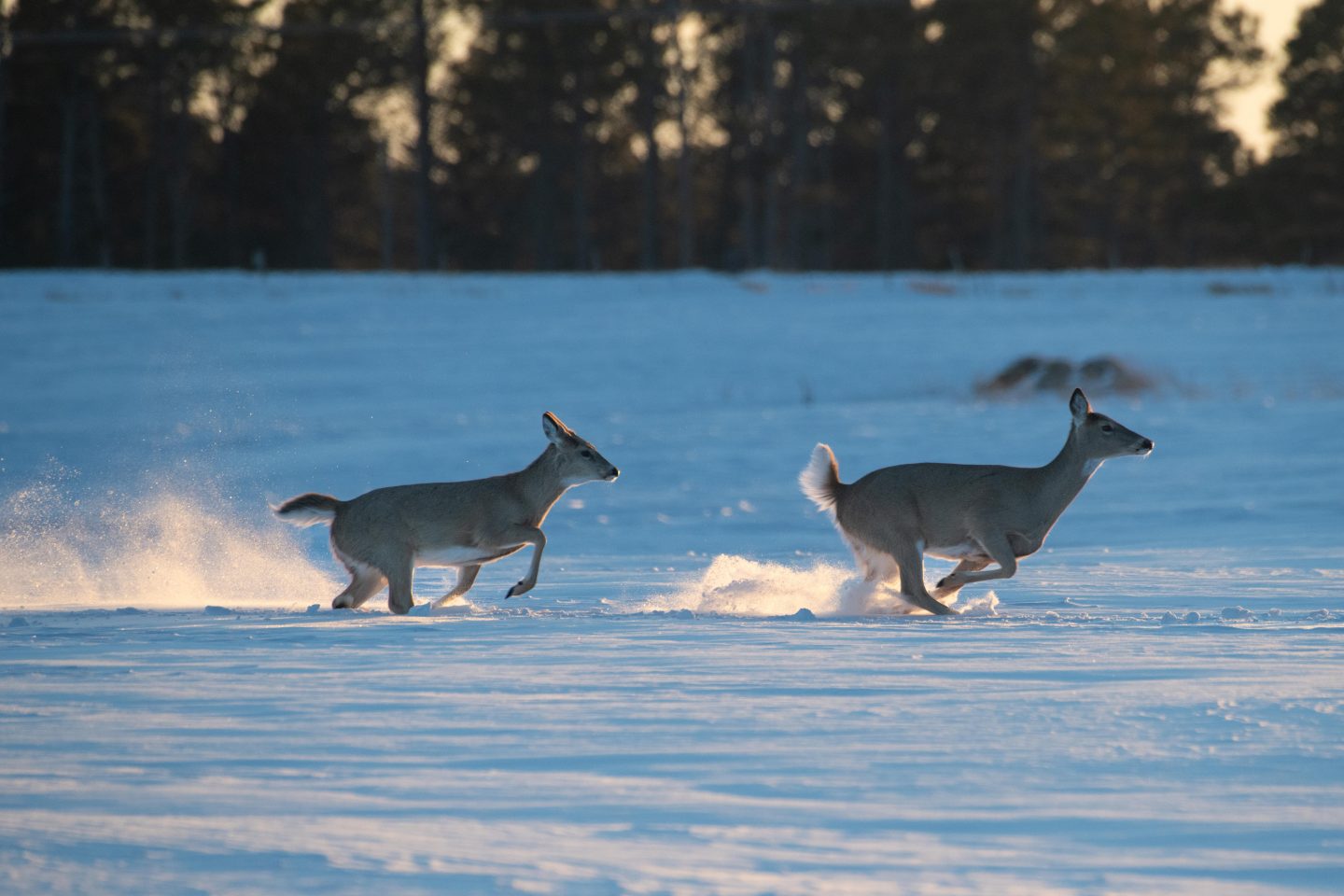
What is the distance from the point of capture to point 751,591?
11203mm

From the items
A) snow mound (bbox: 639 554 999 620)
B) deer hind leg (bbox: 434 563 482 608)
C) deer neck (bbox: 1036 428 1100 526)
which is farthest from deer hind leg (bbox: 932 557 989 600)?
deer hind leg (bbox: 434 563 482 608)

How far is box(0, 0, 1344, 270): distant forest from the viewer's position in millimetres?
57500

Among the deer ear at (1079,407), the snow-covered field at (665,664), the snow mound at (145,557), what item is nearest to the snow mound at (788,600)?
the snow-covered field at (665,664)

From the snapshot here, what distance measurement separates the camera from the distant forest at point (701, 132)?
57.5 metres

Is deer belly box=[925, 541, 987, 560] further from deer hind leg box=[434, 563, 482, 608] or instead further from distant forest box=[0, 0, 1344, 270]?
distant forest box=[0, 0, 1344, 270]

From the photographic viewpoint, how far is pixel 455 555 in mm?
11055

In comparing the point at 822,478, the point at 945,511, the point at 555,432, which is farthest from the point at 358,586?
the point at 945,511

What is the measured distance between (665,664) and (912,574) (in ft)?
9.99

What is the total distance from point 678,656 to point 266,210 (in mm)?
60397

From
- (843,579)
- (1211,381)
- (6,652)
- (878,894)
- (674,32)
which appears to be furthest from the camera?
(674,32)

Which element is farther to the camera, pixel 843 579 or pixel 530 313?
pixel 530 313

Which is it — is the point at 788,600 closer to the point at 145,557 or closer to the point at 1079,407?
the point at 1079,407

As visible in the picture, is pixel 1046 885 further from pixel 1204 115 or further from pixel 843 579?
pixel 1204 115

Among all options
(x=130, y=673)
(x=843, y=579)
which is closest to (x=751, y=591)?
(x=843, y=579)
